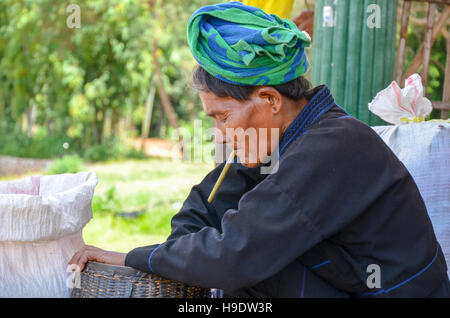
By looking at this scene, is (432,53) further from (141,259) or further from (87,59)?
(87,59)

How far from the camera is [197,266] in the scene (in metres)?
1.37

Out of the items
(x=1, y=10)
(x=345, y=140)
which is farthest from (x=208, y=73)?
(x=1, y=10)

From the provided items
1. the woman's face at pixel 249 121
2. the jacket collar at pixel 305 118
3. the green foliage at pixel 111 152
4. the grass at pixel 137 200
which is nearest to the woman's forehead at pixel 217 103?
the woman's face at pixel 249 121

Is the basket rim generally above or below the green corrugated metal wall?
below

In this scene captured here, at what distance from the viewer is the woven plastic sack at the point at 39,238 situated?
4.72 feet

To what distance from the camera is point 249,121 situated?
154cm

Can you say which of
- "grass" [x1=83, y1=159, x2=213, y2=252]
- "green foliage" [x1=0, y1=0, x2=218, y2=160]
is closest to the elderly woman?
"grass" [x1=83, y1=159, x2=213, y2=252]

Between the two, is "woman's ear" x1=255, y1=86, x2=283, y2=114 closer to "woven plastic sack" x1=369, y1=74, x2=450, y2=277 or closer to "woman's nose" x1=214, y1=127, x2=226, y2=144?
"woman's nose" x1=214, y1=127, x2=226, y2=144

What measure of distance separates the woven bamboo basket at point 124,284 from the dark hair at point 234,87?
0.56 metres

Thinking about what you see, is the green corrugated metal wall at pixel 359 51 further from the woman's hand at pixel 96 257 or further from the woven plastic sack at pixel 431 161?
the woman's hand at pixel 96 257

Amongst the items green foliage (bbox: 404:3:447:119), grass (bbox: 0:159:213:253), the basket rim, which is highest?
green foliage (bbox: 404:3:447:119)

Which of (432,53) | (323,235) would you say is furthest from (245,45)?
(432,53)

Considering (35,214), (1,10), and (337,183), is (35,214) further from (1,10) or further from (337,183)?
(1,10)

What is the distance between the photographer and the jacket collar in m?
1.55
